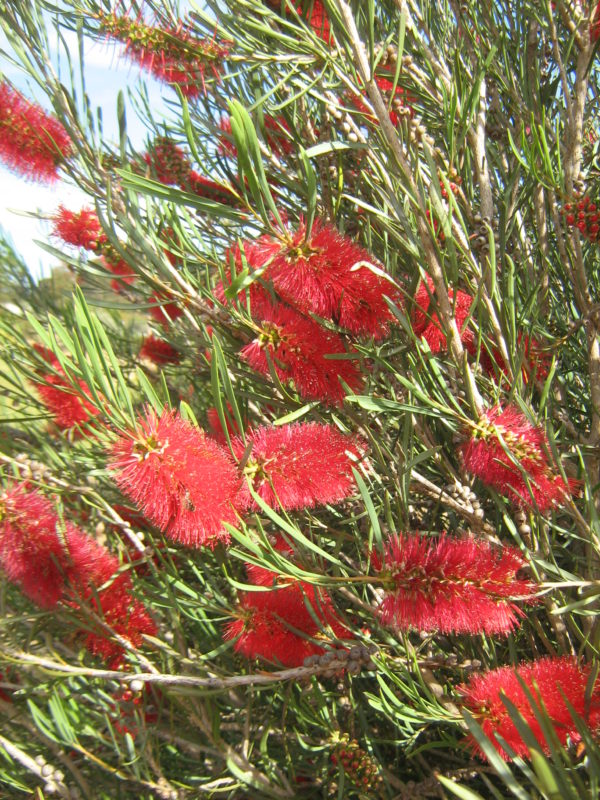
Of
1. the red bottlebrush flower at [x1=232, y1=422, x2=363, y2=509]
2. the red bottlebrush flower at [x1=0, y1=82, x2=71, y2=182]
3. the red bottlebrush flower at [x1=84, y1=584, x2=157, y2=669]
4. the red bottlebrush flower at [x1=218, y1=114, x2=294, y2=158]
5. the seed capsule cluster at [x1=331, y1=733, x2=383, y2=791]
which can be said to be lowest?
the seed capsule cluster at [x1=331, y1=733, x2=383, y2=791]

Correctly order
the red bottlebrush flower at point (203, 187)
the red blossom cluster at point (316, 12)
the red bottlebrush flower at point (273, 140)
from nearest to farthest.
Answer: the red blossom cluster at point (316, 12)
the red bottlebrush flower at point (273, 140)
the red bottlebrush flower at point (203, 187)

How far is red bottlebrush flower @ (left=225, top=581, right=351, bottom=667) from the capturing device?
0.72m

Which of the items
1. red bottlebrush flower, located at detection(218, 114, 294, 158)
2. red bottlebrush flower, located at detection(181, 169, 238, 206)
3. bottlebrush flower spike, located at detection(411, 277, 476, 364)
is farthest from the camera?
red bottlebrush flower, located at detection(181, 169, 238, 206)

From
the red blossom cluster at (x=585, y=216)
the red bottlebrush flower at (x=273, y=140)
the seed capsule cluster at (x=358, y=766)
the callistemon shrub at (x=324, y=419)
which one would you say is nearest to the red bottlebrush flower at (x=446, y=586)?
the callistemon shrub at (x=324, y=419)

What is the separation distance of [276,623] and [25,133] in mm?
792

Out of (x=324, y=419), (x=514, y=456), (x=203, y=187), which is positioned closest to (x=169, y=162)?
(x=203, y=187)

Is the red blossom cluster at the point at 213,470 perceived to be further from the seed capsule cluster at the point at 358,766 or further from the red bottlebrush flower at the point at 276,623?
the seed capsule cluster at the point at 358,766

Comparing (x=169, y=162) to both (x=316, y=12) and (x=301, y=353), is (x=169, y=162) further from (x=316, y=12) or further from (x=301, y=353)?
(x=301, y=353)

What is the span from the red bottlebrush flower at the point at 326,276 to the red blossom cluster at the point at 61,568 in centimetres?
43

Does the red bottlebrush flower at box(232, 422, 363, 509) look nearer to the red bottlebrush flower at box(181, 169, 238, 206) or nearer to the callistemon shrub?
the callistemon shrub

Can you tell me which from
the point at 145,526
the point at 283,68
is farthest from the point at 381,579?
the point at 283,68

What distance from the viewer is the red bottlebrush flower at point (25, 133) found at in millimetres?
883

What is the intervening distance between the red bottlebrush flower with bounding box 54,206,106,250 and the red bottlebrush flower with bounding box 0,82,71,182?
0.06 m

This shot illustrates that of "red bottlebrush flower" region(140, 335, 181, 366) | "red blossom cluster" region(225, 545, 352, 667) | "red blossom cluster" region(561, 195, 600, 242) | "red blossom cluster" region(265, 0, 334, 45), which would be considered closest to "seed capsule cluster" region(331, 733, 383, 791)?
"red blossom cluster" region(225, 545, 352, 667)
